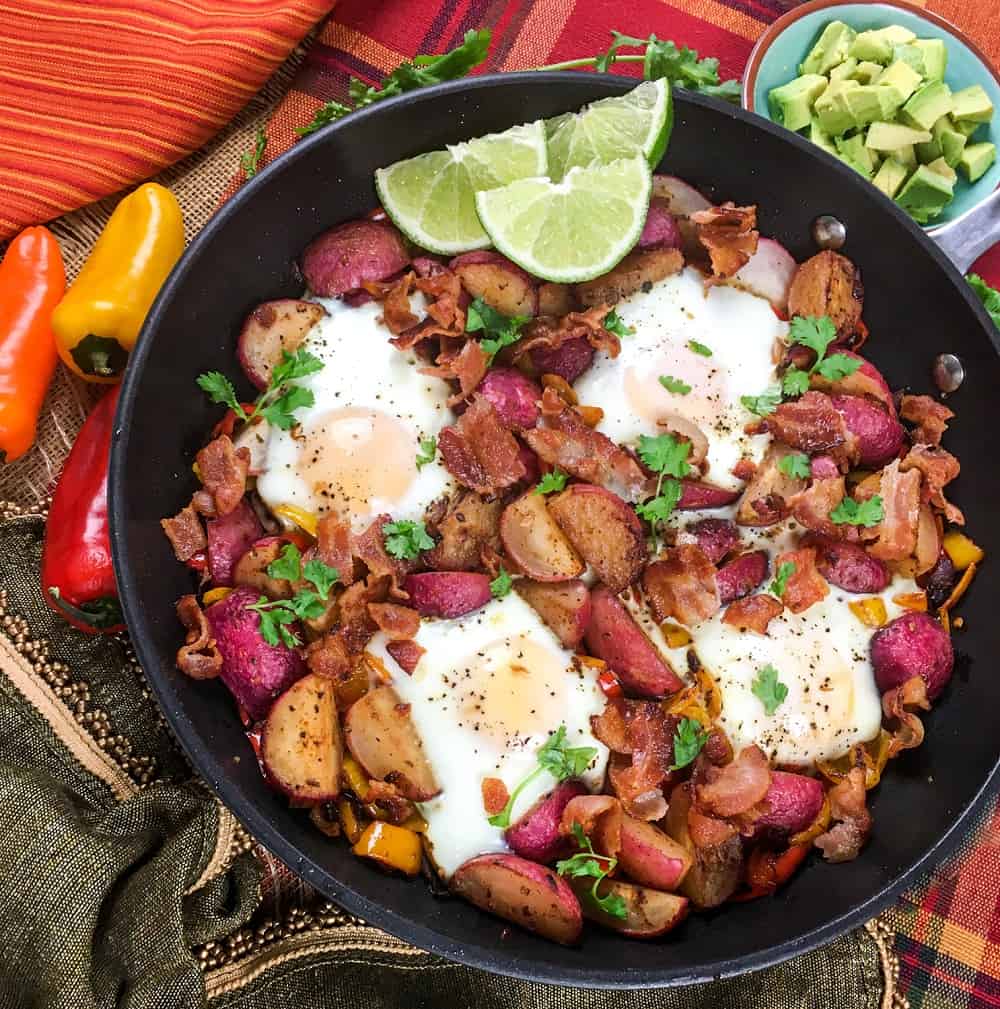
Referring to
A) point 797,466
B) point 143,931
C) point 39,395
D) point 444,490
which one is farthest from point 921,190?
point 143,931

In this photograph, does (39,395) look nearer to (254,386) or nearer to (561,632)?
(254,386)

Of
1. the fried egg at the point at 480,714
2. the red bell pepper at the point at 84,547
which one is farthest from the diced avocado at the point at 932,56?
the red bell pepper at the point at 84,547

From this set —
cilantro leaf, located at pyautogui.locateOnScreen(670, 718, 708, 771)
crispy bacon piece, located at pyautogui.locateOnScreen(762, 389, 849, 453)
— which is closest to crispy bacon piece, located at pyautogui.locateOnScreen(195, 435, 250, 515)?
cilantro leaf, located at pyautogui.locateOnScreen(670, 718, 708, 771)

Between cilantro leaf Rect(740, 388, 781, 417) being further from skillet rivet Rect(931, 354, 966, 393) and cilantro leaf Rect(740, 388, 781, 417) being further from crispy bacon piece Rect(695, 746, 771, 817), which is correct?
crispy bacon piece Rect(695, 746, 771, 817)

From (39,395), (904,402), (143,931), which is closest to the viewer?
(143,931)

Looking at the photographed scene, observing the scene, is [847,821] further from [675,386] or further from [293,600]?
[293,600]

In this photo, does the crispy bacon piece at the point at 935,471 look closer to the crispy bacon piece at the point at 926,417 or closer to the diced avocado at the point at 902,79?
the crispy bacon piece at the point at 926,417

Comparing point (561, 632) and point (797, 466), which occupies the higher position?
point (797, 466)
